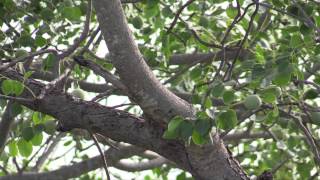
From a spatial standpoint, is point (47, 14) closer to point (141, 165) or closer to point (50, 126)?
point (50, 126)

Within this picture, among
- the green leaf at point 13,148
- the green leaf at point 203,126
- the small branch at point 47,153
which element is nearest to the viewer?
the green leaf at point 203,126

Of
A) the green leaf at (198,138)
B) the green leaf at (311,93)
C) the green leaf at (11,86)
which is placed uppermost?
the green leaf at (11,86)

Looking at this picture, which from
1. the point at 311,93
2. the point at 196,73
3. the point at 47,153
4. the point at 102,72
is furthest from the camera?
the point at 47,153

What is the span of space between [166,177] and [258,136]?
2.50ft

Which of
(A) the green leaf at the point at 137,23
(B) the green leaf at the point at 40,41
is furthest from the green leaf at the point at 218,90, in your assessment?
(A) the green leaf at the point at 137,23

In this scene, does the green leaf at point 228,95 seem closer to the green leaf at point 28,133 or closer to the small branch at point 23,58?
the small branch at point 23,58

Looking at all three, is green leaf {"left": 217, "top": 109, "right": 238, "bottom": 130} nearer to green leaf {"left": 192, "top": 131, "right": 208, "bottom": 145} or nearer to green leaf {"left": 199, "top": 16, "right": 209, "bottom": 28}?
green leaf {"left": 192, "top": 131, "right": 208, "bottom": 145}

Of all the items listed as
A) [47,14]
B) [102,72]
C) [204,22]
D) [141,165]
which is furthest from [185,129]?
[141,165]

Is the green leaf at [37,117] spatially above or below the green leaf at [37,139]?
above

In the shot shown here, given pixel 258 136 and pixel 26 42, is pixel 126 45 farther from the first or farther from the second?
pixel 258 136

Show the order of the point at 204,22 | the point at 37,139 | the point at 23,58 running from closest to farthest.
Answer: the point at 23,58 → the point at 37,139 → the point at 204,22

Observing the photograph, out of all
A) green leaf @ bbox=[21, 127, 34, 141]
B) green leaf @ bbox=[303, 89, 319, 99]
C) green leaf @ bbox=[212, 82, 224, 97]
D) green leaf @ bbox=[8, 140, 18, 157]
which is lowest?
green leaf @ bbox=[8, 140, 18, 157]

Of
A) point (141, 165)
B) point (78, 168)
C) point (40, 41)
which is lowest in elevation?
point (141, 165)

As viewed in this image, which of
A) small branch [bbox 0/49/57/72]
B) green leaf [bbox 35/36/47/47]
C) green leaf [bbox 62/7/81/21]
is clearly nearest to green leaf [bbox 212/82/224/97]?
small branch [bbox 0/49/57/72]
